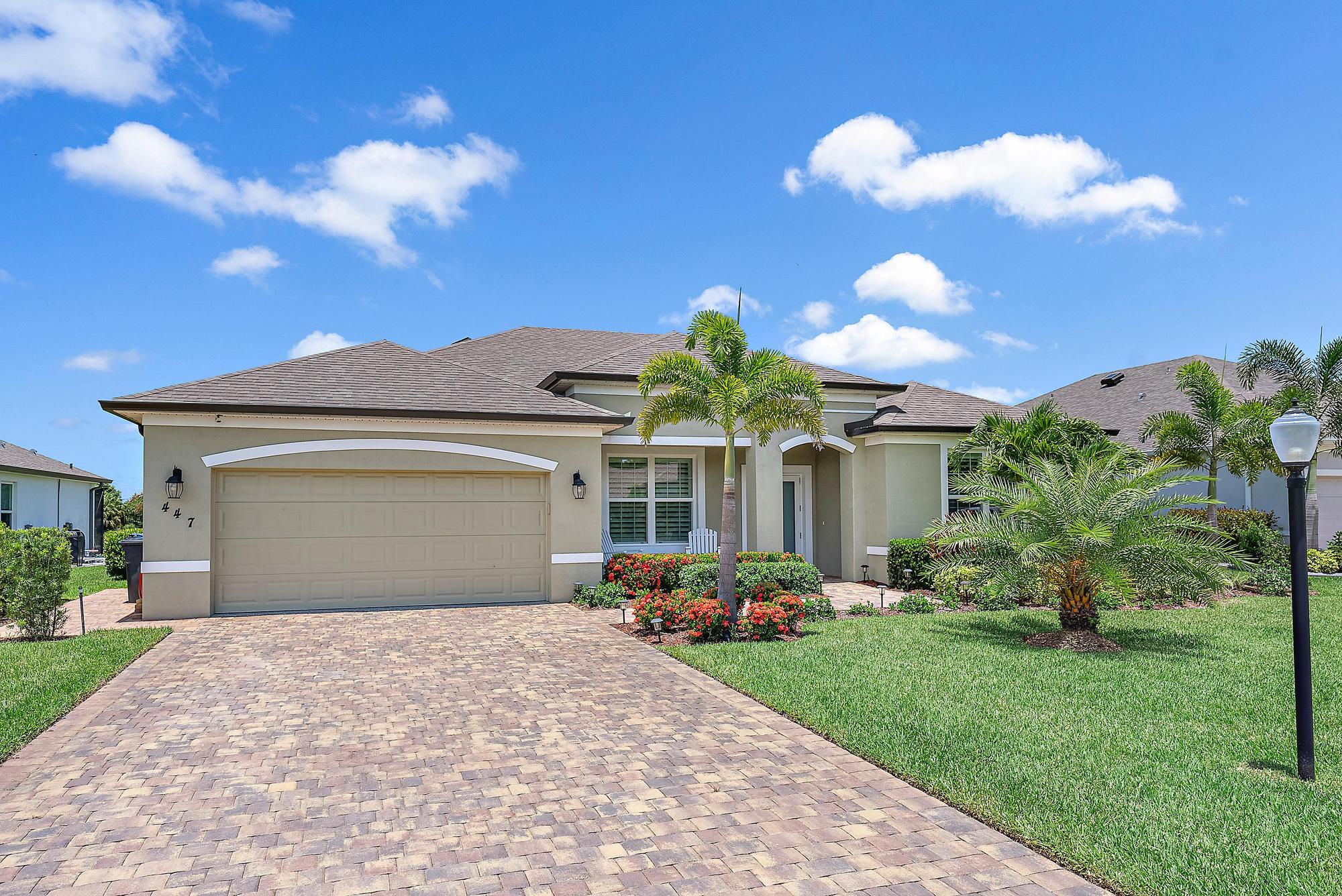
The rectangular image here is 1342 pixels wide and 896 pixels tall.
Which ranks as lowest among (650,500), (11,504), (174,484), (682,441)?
(11,504)

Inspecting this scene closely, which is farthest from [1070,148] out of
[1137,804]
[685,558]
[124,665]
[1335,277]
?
[124,665]

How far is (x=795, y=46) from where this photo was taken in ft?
43.2

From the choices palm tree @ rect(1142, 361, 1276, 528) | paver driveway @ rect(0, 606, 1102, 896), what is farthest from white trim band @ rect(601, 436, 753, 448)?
palm tree @ rect(1142, 361, 1276, 528)

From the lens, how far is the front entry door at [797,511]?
61.8ft

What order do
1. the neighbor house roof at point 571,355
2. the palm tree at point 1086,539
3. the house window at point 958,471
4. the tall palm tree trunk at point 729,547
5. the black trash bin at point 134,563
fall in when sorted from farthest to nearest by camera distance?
1. the house window at point 958,471
2. the neighbor house roof at point 571,355
3. the black trash bin at point 134,563
4. the tall palm tree trunk at point 729,547
5. the palm tree at point 1086,539

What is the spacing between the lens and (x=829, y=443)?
17344 mm

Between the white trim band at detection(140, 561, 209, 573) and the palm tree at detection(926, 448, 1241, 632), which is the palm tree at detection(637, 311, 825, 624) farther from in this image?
the white trim band at detection(140, 561, 209, 573)

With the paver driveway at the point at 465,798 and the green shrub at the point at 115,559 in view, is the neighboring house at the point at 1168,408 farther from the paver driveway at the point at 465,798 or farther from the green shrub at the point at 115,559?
the green shrub at the point at 115,559

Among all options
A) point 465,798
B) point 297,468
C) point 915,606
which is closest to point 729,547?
point 915,606

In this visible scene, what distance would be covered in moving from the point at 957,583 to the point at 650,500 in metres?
6.44

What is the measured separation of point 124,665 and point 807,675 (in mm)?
7643

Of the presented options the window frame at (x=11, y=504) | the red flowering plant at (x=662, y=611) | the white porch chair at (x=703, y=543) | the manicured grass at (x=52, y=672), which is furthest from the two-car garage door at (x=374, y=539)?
the window frame at (x=11, y=504)

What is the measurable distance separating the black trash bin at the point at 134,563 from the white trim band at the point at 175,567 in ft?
7.19

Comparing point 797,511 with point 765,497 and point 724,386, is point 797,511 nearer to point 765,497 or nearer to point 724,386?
point 765,497
